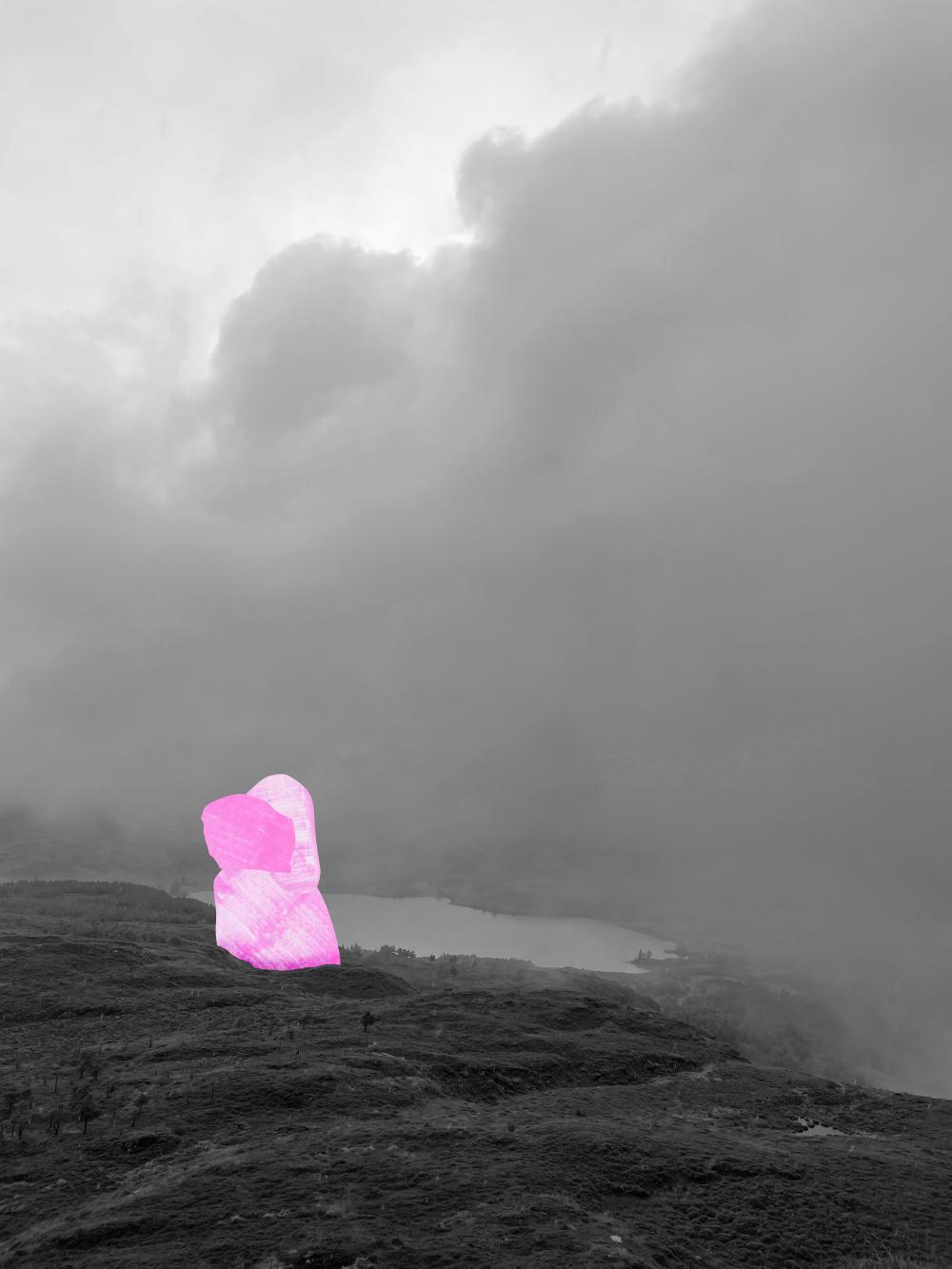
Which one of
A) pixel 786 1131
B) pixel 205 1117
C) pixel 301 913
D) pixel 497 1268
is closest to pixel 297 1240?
pixel 497 1268

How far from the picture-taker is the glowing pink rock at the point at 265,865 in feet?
201

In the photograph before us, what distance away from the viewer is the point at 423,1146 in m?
29.5

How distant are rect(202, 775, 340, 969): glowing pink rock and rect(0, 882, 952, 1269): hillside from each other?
8.23 metres

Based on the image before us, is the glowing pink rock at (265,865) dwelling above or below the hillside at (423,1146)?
above

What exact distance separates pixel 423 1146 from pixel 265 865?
34.6m

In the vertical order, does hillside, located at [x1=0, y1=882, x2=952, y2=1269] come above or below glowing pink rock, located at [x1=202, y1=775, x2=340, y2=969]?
below

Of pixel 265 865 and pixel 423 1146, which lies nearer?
pixel 423 1146

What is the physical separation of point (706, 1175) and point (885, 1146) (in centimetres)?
1305

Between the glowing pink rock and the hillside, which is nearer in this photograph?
the hillside

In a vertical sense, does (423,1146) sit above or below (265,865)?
below

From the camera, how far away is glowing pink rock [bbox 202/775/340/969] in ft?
201

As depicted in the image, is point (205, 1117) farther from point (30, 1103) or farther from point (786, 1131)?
point (786, 1131)

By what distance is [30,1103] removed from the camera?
33.0 metres

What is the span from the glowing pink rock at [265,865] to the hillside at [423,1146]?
8.23 metres
